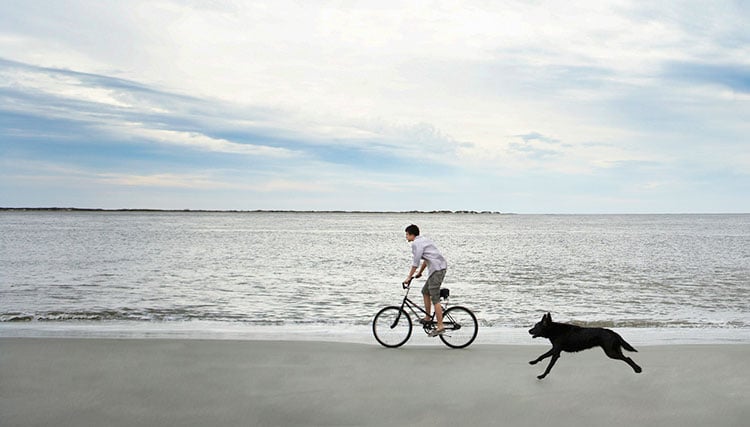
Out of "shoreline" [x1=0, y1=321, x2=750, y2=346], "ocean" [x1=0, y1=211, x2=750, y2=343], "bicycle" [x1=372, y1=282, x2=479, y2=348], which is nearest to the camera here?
"bicycle" [x1=372, y1=282, x2=479, y2=348]

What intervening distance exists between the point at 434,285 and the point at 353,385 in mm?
3108

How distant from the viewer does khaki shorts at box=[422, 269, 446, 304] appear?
12.0m

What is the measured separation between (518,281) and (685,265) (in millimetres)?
17341

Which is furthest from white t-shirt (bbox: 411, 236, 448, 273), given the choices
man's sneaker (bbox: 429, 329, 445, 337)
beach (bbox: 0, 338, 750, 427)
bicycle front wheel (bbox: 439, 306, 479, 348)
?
beach (bbox: 0, 338, 750, 427)

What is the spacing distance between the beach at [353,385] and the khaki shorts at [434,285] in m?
1.16

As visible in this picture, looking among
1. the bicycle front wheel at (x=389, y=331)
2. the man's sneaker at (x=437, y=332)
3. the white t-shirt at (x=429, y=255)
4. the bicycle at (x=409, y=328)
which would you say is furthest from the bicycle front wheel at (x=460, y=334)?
the white t-shirt at (x=429, y=255)

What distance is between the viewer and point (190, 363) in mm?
11141

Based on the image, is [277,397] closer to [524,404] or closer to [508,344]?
[524,404]

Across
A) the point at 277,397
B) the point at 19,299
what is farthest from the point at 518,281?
the point at 277,397

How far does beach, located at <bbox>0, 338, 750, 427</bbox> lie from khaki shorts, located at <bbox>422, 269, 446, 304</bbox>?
1.16 meters

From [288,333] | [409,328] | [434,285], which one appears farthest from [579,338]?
[288,333]

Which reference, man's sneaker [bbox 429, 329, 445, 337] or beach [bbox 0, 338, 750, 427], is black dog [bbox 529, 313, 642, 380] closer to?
beach [bbox 0, 338, 750, 427]

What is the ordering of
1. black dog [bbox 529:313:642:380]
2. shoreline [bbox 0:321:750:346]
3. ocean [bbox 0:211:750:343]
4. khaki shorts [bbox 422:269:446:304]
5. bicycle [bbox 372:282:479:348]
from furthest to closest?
1. ocean [bbox 0:211:750:343]
2. shoreline [bbox 0:321:750:346]
3. bicycle [bbox 372:282:479:348]
4. khaki shorts [bbox 422:269:446:304]
5. black dog [bbox 529:313:642:380]

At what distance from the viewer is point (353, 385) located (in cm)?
977
